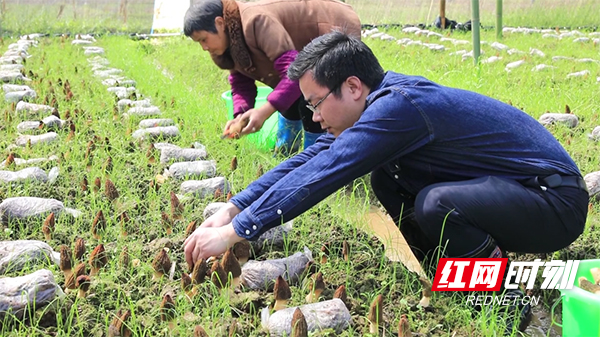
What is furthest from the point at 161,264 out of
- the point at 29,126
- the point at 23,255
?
the point at 29,126

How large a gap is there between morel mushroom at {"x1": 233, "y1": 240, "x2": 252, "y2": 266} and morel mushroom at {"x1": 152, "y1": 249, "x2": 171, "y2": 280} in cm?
28

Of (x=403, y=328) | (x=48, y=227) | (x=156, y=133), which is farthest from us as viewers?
(x=156, y=133)

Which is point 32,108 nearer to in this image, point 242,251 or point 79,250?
point 79,250

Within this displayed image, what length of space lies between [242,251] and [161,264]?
33 centimetres

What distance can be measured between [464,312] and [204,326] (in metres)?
0.94

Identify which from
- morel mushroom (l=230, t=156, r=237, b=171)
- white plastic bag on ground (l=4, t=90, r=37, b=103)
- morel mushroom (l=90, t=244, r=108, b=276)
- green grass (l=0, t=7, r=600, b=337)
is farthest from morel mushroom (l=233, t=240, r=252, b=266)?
white plastic bag on ground (l=4, t=90, r=37, b=103)

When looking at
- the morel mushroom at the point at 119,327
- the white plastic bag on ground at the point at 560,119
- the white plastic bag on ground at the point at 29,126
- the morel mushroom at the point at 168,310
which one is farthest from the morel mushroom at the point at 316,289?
the white plastic bag on ground at the point at 560,119

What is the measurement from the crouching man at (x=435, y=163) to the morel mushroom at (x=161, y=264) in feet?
0.54

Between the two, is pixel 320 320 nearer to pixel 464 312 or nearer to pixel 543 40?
pixel 464 312

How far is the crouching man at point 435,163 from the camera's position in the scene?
219cm

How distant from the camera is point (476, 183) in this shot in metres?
2.33

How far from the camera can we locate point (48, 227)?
2773 millimetres

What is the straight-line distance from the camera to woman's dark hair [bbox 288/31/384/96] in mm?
2285

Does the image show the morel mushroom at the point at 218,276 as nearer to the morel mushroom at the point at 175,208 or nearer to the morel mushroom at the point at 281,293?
the morel mushroom at the point at 281,293
